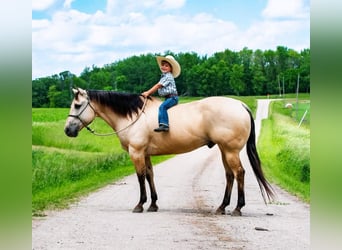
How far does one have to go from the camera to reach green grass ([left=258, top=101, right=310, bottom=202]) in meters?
8.33

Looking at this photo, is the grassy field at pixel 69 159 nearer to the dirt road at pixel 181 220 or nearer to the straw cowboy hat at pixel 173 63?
the dirt road at pixel 181 220

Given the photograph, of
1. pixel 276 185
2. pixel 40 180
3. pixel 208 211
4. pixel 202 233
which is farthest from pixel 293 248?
pixel 40 180

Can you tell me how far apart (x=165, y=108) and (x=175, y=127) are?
29cm

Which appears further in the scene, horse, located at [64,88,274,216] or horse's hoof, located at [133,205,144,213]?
horse's hoof, located at [133,205,144,213]

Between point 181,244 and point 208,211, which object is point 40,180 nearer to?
point 208,211

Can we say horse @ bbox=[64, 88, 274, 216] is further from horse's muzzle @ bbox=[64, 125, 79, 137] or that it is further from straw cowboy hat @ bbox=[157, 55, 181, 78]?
straw cowboy hat @ bbox=[157, 55, 181, 78]

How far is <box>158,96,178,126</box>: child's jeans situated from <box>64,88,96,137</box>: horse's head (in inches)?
38.9

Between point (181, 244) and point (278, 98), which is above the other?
point (278, 98)

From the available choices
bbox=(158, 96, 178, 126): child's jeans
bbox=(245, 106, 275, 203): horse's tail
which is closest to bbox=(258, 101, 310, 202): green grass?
bbox=(245, 106, 275, 203): horse's tail

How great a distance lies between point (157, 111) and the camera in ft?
27.2

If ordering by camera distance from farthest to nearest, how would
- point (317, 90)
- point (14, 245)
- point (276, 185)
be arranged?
point (276, 185) → point (14, 245) → point (317, 90)

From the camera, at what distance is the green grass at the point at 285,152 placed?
8328 millimetres

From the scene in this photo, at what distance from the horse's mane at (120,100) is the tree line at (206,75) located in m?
0.31

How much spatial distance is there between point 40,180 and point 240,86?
3273 millimetres
